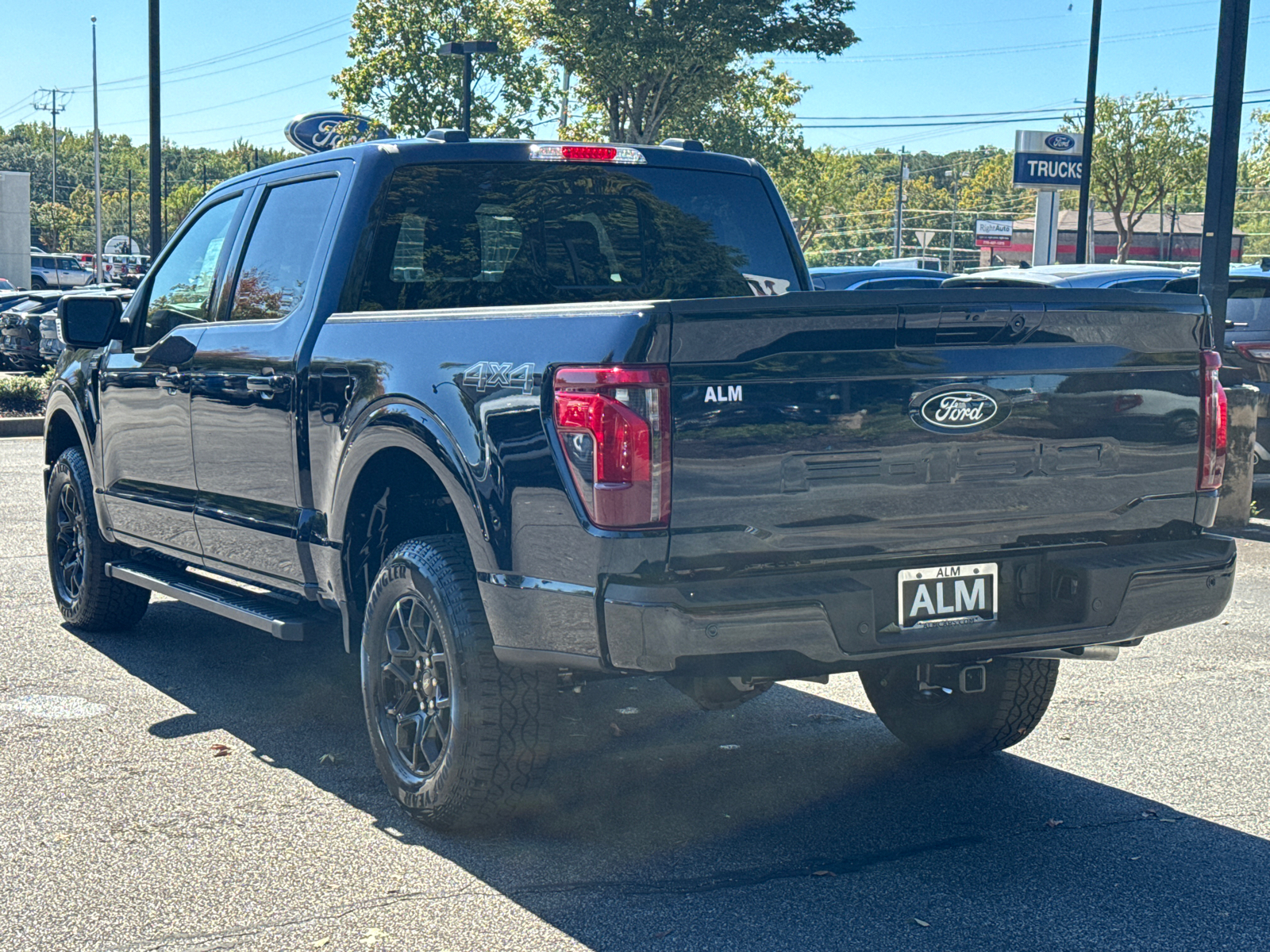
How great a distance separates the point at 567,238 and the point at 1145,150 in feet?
194

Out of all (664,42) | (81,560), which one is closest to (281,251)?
(81,560)

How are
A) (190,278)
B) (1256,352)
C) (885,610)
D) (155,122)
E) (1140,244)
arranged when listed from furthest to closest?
(1140,244), (155,122), (1256,352), (190,278), (885,610)

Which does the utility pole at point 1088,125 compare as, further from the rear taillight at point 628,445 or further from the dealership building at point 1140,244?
the dealership building at point 1140,244

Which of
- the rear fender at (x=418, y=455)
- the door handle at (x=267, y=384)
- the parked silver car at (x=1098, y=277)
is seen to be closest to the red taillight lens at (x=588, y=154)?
the door handle at (x=267, y=384)

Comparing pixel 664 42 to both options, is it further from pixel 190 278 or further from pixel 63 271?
pixel 63 271

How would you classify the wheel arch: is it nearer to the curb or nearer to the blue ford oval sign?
the curb

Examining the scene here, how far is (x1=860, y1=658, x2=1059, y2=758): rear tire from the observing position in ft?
16.2

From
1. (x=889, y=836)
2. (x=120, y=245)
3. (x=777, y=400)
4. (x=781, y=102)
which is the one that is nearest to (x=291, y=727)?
(x=889, y=836)

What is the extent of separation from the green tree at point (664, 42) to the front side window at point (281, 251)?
2839 cm

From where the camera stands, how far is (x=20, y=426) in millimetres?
17703

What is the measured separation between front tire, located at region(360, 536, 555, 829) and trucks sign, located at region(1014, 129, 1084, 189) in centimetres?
3065

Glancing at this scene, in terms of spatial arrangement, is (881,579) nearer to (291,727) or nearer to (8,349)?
(291,727)

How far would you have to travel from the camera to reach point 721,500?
361 centimetres

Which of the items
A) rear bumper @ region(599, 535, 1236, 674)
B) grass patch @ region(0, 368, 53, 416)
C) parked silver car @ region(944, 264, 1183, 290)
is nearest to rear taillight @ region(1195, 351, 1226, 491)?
rear bumper @ region(599, 535, 1236, 674)
